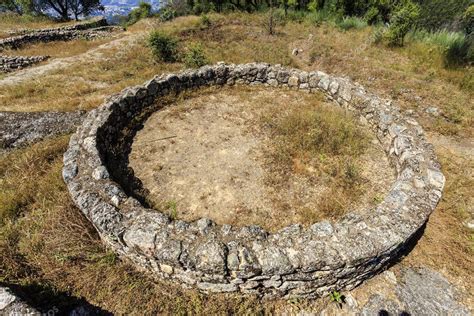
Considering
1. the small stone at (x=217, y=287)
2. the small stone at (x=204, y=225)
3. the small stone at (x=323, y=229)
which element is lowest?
the small stone at (x=217, y=287)

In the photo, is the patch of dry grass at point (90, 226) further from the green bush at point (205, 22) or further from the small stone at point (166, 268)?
the green bush at point (205, 22)

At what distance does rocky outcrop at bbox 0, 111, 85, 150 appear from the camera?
22.8 feet

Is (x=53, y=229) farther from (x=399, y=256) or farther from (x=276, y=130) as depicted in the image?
(x=399, y=256)

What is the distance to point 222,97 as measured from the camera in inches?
349

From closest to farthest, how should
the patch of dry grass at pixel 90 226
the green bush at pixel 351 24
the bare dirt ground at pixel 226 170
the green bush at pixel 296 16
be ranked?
the patch of dry grass at pixel 90 226 < the bare dirt ground at pixel 226 170 < the green bush at pixel 351 24 < the green bush at pixel 296 16

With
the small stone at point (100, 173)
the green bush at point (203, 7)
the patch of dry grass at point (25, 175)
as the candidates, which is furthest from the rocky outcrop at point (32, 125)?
the green bush at point (203, 7)

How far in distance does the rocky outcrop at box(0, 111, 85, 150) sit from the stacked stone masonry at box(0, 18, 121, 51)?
38.1ft

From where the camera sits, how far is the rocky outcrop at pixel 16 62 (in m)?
13.7

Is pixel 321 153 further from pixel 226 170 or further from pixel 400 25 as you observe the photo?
pixel 400 25

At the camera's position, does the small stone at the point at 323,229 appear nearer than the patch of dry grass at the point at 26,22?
Yes

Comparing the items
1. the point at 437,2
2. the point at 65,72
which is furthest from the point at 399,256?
the point at 437,2

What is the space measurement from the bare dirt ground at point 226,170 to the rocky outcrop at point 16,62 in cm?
1106

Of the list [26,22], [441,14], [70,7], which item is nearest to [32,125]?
[441,14]

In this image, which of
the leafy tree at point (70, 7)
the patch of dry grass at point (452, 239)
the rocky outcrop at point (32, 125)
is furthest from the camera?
the leafy tree at point (70, 7)
